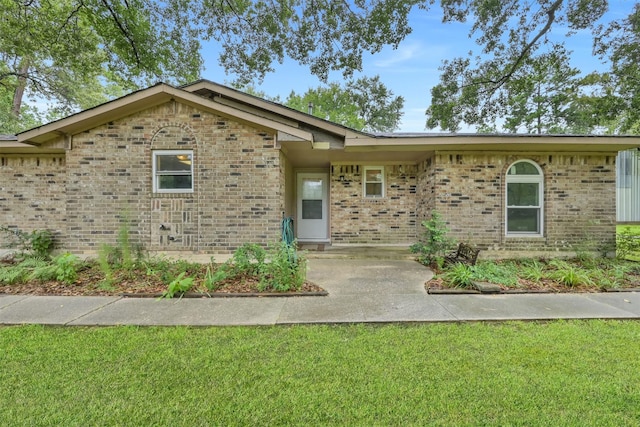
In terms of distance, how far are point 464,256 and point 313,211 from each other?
4862 millimetres

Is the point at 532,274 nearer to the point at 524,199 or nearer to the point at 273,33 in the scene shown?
the point at 524,199

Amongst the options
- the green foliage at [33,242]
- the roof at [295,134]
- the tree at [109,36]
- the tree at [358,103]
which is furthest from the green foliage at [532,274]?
the tree at [358,103]

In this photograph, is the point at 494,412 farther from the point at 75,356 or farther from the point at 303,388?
the point at 75,356

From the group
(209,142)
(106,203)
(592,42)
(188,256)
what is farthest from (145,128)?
(592,42)

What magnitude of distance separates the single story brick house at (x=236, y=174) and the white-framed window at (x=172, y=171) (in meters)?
0.03

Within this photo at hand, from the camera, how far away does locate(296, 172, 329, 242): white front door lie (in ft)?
31.5

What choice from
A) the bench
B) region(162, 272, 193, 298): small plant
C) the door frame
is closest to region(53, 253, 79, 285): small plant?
region(162, 272, 193, 298): small plant

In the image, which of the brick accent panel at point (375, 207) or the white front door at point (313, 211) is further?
the white front door at point (313, 211)

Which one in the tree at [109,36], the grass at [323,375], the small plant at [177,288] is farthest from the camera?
the tree at [109,36]

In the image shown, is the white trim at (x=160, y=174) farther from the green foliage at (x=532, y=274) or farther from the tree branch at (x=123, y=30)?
the green foliage at (x=532, y=274)

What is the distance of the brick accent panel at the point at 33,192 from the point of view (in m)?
7.50

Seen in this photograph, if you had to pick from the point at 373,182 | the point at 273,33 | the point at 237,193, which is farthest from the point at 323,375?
the point at 273,33

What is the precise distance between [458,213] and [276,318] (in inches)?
212

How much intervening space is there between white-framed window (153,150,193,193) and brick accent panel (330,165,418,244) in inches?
160
